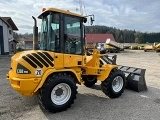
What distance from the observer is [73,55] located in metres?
5.82

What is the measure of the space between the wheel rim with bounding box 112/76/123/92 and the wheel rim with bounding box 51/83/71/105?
197cm

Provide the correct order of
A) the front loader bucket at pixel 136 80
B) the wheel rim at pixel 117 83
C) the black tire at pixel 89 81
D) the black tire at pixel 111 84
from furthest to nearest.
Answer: the black tire at pixel 89 81 → the front loader bucket at pixel 136 80 → the wheel rim at pixel 117 83 → the black tire at pixel 111 84

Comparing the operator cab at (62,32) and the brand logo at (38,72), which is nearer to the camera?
the brand logo at (38,72)

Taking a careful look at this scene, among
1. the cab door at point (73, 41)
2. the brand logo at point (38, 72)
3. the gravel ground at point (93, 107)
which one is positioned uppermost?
the cab door at point (73, 41)

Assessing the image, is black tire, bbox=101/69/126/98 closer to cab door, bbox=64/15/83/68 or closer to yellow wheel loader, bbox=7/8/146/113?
yellow wheel loader, bbox=7/8/146/113

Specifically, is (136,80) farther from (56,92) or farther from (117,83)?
(56,92)

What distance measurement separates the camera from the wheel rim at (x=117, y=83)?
6.91m

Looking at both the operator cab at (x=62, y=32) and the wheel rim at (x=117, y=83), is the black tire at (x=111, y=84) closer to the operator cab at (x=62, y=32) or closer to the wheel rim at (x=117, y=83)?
the wheel rim at (x=117, y=83)

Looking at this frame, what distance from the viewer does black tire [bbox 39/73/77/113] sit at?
519cm

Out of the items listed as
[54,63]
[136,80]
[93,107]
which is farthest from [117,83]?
[54,63]

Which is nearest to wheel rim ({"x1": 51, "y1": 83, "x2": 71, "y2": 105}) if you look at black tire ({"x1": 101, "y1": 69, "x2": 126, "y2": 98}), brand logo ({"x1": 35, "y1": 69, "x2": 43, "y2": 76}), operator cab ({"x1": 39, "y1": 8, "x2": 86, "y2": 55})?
brand logo ({"x1": 35, "y1": 69, "x2": 43, "y2": 76})

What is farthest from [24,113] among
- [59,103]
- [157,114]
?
[157,114]

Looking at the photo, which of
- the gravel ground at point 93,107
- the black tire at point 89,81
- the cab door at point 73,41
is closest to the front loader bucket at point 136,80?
the gravel ground at point 93,107

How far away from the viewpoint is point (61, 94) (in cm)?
559
